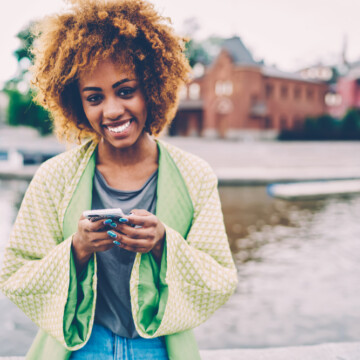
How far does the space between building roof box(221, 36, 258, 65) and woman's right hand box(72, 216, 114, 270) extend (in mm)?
40655

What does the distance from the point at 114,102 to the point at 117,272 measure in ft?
1.95

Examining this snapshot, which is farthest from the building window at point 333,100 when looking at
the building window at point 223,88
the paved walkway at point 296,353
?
the paved walkway at point 296,353

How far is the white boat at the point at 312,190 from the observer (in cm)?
982

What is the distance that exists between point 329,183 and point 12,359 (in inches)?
396

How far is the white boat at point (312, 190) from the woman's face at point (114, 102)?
8.56m

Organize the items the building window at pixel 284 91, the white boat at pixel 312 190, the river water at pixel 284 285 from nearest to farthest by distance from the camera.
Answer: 1. the river water at pixel 284 285
2. the white boat at pixel 312 190
3. the building window at pixel 284 91

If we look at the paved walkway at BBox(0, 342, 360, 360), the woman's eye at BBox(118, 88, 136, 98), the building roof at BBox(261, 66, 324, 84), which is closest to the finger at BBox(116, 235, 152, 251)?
the woman's eye at BBox(118, 88, 136, 98)

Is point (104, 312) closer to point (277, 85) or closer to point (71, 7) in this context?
point (71, 7)

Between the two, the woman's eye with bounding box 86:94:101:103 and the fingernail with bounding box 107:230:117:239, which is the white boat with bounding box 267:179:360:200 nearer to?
the woman's eye with bounding box 86:94:101:103

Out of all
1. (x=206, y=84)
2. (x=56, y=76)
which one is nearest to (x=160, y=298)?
(x=56, y=76)

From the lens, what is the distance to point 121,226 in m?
1.25

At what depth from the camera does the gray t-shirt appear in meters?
1.51

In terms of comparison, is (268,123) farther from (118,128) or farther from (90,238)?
(90,238)

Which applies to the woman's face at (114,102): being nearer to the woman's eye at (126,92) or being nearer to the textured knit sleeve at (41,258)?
the woman's eye at (126,92)
